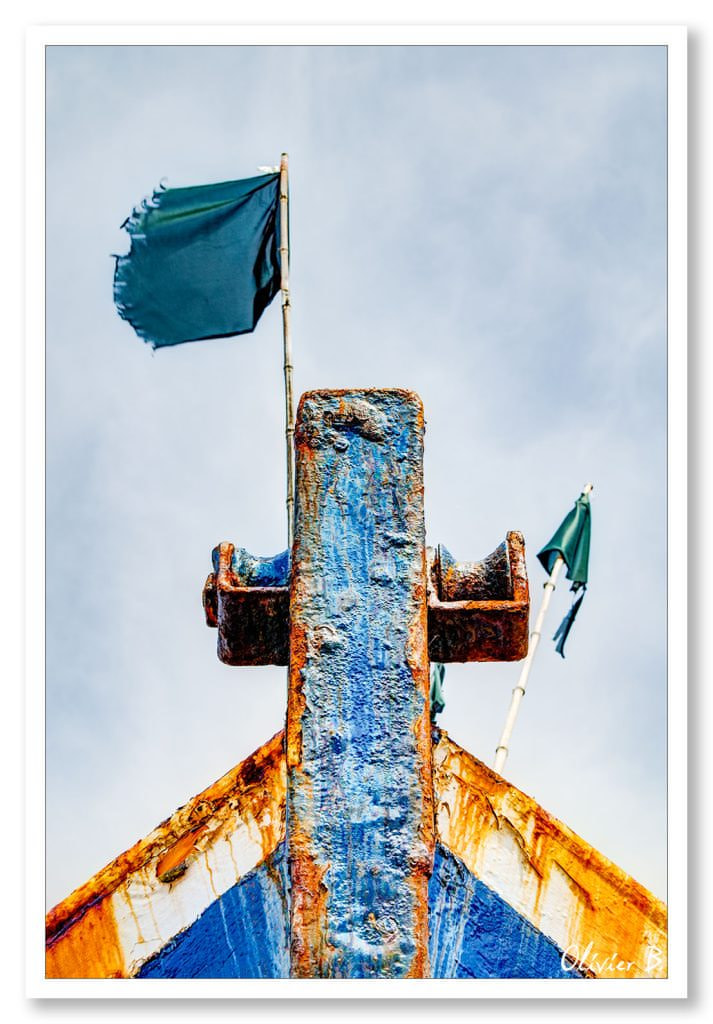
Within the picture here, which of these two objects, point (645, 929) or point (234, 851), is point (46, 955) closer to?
point (234, 851)

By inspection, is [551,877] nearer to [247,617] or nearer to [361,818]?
[361,818]

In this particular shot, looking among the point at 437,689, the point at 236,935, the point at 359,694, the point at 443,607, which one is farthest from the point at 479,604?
the point at 437,689

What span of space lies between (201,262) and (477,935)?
4.80 metres

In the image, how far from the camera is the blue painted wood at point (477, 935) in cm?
312

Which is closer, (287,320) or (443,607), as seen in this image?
(443,607)

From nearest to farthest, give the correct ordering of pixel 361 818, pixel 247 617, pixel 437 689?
pixel 361 818
pixel 247 617
pixel 437 689

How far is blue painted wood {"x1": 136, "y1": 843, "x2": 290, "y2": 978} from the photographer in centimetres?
307

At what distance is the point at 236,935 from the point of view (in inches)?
123

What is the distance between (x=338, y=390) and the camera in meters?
2.75

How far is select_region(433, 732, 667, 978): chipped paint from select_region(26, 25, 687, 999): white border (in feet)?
0.60

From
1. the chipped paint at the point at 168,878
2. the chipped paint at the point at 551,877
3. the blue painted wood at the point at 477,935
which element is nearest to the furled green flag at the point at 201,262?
the chipped paint at the point at 168,878

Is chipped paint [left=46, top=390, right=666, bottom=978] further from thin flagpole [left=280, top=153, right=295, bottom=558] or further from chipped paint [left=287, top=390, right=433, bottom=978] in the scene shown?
thin flagpole [left=280, top=153, right=295, bottom=558]
